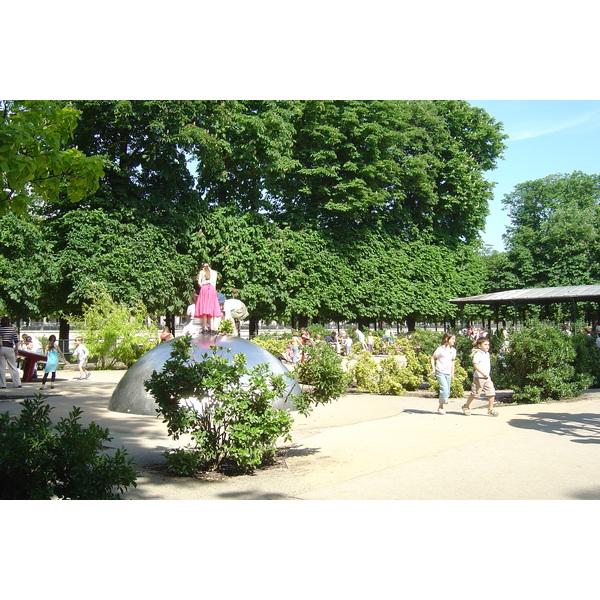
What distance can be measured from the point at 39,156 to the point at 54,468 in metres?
3.66

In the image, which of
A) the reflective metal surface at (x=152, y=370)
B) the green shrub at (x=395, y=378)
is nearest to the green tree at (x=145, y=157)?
the green shrub at (x=395, y=378)

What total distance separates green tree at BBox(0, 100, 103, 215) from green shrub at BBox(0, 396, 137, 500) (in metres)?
2.71

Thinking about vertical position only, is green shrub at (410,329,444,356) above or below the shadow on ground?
above

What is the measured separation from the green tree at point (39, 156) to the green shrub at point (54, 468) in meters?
2.71

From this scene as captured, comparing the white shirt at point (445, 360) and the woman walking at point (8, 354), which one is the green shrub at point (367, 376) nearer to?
the white shirt at point (445, 360)

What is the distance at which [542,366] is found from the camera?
14.4 metres

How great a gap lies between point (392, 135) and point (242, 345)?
26.3 meters

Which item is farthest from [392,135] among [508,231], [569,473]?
[569,473]

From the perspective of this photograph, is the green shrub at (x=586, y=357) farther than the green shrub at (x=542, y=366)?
Yes

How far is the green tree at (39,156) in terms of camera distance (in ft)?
21.4

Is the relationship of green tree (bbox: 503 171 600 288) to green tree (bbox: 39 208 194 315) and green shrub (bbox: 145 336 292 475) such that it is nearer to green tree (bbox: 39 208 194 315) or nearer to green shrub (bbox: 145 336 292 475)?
green tree (bbox: 39 208 194 315)

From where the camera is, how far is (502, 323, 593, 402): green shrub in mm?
14242

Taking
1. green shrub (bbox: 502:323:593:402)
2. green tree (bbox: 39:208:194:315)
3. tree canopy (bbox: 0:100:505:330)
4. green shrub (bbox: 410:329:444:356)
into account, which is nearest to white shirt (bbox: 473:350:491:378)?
green shrub (bbox: 502:323:593:402)

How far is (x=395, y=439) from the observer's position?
993 cm
